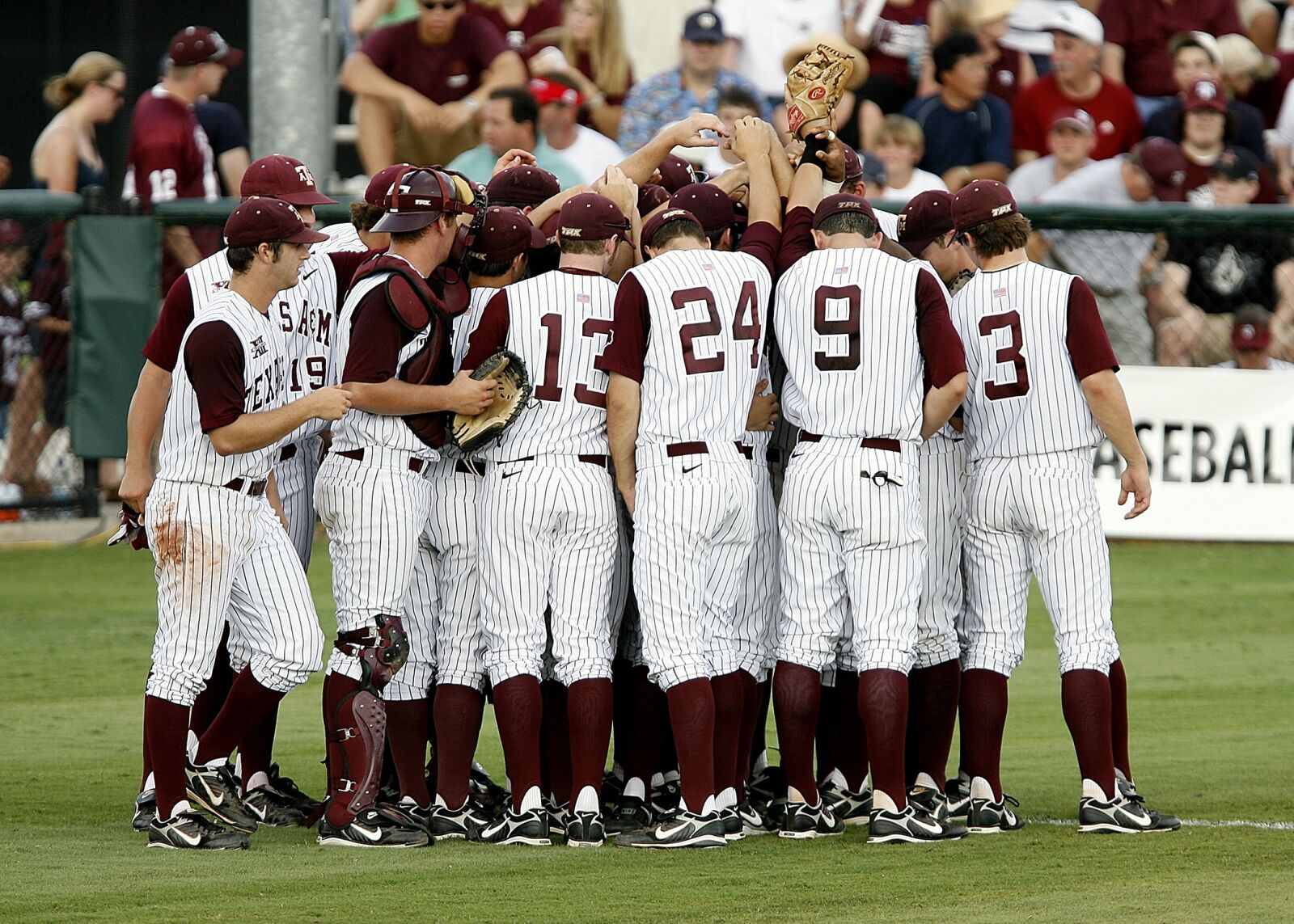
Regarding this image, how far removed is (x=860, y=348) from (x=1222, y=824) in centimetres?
193

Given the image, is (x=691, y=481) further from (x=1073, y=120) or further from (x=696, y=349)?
(x=1073, y=120)

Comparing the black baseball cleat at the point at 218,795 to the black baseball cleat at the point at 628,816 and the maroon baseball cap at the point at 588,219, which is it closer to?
the black baseball cleat at the point at 628,816

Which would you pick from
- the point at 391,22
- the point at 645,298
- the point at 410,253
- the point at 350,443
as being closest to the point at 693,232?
the point at 645,298

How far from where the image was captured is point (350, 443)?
19.7ft

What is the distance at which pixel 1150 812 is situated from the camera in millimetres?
6105

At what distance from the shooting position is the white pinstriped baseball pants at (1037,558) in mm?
6086

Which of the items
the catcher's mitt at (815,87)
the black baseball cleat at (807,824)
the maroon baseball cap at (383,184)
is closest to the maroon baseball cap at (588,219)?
the maroon baseball cap at (383,184)

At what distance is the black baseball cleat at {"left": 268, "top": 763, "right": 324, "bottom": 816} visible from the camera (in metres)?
6.42

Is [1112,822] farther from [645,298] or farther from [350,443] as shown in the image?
[350,443]

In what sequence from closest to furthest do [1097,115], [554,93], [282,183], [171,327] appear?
[171,327] → [282,183] → [554,93] → [1097,115]

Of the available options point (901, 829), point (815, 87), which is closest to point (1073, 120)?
point (815, 87)

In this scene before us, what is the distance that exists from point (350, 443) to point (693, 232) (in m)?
1.30

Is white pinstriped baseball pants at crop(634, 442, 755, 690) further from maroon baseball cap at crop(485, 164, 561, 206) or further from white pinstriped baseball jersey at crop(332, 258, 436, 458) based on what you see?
maroon baseball cap at crop(485, 164, 561, 206)

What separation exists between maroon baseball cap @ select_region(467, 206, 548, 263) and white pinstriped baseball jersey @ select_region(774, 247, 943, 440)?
927 mm
